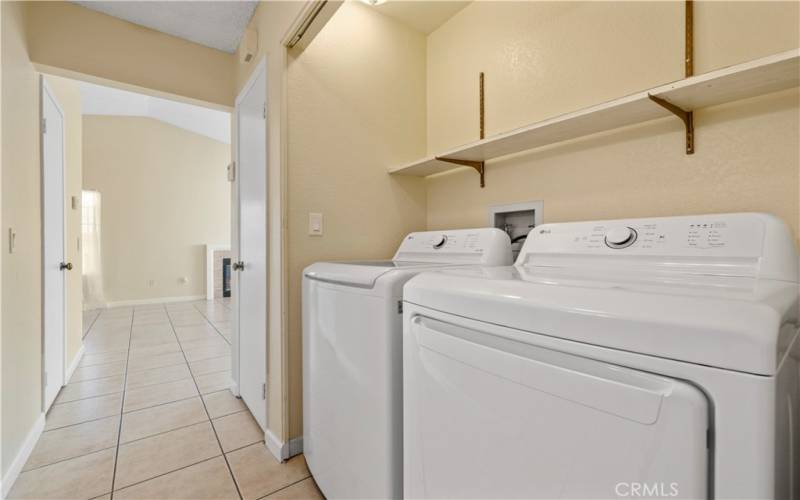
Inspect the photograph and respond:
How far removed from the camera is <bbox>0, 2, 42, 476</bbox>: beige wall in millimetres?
1488

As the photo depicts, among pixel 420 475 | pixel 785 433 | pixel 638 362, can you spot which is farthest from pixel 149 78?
pixel 785 433

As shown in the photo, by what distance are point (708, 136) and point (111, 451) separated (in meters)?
Answer: 2.84

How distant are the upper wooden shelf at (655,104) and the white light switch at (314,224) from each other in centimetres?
69

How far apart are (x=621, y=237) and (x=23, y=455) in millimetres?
2692

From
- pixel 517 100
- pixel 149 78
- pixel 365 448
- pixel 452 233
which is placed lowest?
pixel 365 448

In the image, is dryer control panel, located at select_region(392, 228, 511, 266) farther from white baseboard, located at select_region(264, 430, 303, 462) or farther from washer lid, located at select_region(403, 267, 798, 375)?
white baseboard, located at select_region(264, 430, 303, 462)

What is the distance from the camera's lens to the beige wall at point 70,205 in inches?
102

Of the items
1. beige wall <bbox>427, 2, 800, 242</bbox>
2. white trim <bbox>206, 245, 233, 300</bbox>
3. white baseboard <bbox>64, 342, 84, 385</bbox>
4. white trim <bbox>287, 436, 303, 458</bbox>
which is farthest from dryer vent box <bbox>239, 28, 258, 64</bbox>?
white trim <bbox>206, 245, 233, 300</bbox>

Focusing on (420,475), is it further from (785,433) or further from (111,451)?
(111,451)

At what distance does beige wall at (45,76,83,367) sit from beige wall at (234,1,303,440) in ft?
5.90

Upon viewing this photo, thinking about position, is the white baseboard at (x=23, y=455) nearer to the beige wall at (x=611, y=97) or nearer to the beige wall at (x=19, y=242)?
the beige wall at (x=19, y=242)

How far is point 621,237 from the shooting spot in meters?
1.11

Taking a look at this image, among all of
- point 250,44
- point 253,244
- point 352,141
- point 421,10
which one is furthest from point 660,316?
point 250,44

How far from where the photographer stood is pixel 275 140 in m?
1.68
